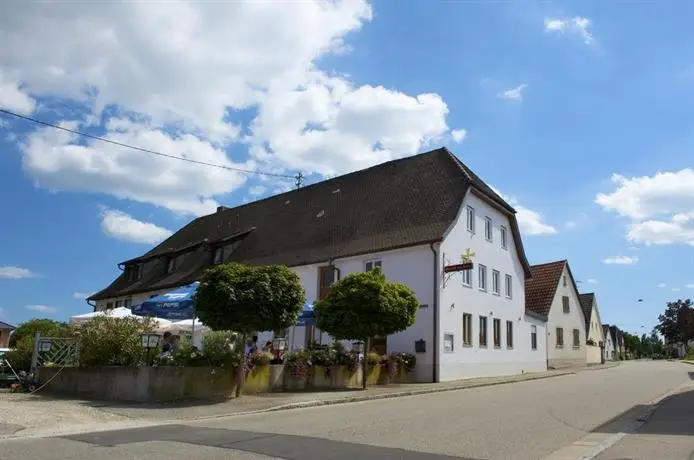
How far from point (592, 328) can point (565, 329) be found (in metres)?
20.8

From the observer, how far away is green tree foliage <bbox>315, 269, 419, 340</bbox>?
66.8 ft

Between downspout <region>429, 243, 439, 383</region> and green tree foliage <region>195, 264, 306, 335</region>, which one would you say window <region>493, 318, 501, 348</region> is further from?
green tree foliage <region>195, 264, 306, 335</region>

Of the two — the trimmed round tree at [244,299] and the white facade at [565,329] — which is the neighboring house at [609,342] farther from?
the trimmed round tree at [244,299]

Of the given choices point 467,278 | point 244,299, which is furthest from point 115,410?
point 467,278

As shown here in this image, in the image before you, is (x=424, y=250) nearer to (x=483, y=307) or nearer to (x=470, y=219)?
(x=470, y=219)

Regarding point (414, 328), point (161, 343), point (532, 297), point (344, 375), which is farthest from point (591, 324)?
point (161, 343)

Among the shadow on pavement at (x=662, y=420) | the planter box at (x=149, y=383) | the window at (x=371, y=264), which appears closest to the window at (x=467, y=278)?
the window at (x=371, y=264)

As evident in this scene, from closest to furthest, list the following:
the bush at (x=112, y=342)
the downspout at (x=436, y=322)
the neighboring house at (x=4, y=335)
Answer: the bush at (x=112, y=342), the downspout at (x=436, y=322), the neighboring house at (x=4, y=335)

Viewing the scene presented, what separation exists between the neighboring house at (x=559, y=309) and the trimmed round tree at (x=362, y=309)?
81.4 ft

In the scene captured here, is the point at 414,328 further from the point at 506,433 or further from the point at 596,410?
the point at 506,433

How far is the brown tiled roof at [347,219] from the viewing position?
94.9 ft

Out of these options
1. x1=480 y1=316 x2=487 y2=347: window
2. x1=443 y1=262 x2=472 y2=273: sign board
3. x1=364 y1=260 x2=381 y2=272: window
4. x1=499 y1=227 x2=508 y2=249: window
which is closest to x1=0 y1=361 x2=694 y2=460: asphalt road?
x1=443 y1=262 x2=472 y2=273: sign board

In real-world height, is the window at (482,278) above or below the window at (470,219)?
below

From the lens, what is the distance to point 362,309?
20391 millimetres
